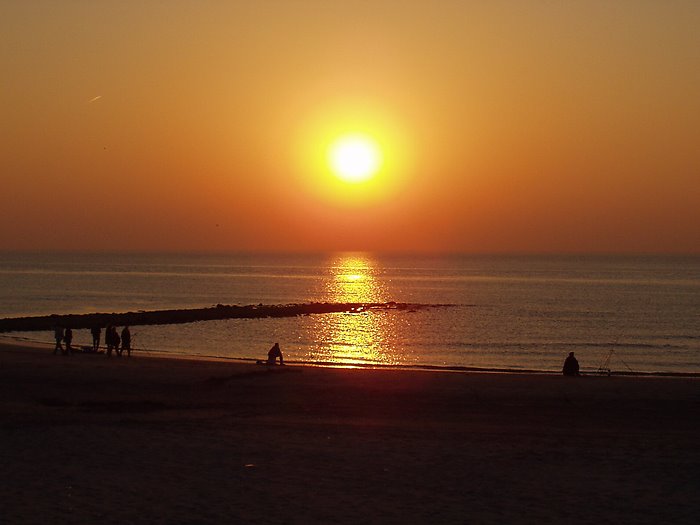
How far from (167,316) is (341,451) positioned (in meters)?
61.2

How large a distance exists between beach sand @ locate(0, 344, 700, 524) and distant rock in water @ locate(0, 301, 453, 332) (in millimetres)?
34666

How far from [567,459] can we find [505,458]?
4.07ft

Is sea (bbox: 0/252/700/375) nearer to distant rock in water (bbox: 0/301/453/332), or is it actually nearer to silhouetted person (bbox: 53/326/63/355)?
distant rock in water (bbox: 0/301/453/332)

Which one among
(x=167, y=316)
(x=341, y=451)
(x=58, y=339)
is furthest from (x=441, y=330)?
(x=341, y=451)

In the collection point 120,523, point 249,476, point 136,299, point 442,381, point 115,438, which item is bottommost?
point 120,523

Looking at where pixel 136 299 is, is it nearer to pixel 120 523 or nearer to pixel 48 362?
pixel 48 362

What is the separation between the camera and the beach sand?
1253 centimetres

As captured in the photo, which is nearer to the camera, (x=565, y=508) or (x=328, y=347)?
(x=565, y=508)

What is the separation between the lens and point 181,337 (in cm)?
6012

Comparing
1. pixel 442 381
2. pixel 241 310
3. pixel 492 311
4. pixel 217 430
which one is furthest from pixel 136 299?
pixel 217 430

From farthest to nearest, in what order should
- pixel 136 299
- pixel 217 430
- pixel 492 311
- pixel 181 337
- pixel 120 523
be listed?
pixel 136 299
pixel 492 311
pixel 181 337
pixel 217 430
pixel 120 523

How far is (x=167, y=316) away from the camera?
75438mm

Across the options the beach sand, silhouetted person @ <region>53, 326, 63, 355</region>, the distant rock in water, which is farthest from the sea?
the beach sand

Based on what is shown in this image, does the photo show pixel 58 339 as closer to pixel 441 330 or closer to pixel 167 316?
pixel 167 316
